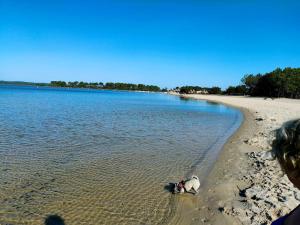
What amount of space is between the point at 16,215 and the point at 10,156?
17.6ft

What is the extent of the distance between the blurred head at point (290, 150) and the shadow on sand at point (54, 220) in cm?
561

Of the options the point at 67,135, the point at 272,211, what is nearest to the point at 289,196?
the point at 272,211

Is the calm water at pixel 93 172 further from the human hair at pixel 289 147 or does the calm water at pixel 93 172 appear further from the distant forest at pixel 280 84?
the distant forest at pixel 280 84

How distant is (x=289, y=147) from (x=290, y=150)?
0.02 m

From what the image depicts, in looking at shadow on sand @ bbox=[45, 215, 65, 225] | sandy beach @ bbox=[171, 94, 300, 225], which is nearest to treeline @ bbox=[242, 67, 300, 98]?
sandy beach @ bbox=[171, 94, 300, 225]

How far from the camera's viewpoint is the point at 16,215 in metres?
6.84

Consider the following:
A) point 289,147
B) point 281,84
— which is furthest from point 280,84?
point 289,147

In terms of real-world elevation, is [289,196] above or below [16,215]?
above

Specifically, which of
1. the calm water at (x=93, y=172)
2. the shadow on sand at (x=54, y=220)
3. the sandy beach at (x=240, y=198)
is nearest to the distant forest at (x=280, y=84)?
the calm water at (x=93, y=172)

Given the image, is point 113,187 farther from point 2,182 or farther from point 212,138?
point 212,138

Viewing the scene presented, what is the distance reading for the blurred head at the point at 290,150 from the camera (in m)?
1.96

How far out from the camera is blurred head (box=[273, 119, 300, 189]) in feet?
6.43

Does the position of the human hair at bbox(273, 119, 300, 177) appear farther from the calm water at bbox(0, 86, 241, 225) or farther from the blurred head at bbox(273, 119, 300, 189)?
the calm water at bbox(0, 86, 241, 225)

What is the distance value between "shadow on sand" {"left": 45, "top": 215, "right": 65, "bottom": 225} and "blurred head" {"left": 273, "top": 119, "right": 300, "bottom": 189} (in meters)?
5.61
